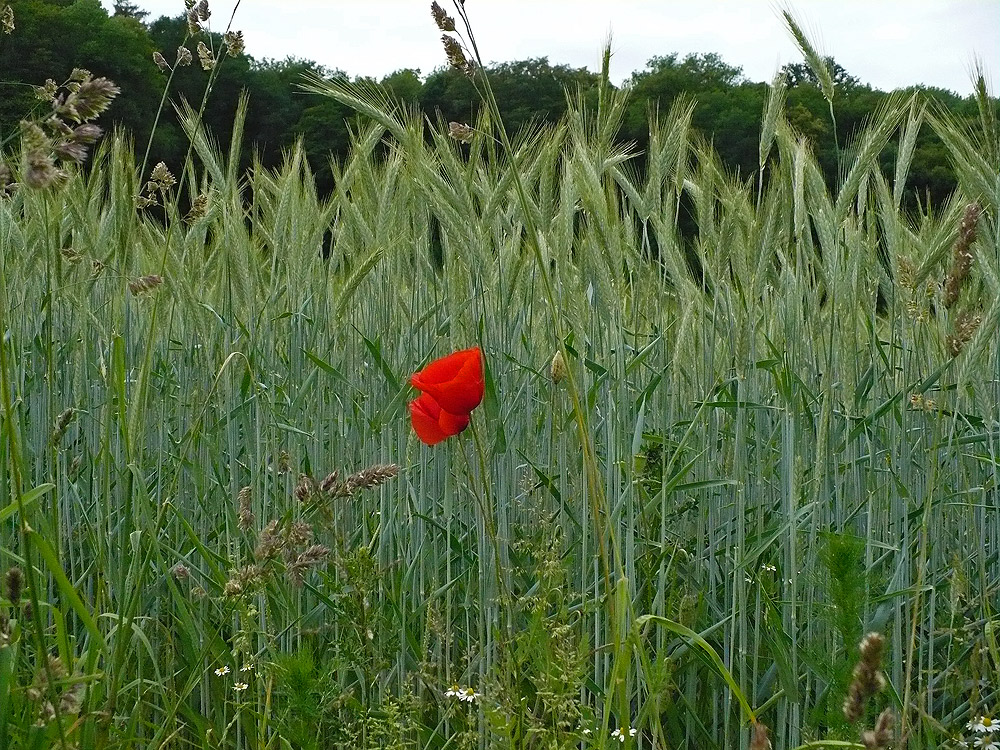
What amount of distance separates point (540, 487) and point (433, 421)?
1.75 ft

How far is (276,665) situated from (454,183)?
0.70 m

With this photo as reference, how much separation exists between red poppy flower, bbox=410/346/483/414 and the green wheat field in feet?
0.30

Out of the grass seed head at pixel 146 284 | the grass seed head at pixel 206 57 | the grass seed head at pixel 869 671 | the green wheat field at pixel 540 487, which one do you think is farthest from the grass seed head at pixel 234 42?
the grass seed head at pixel 869 671

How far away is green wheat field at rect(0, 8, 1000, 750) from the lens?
1.22 meters

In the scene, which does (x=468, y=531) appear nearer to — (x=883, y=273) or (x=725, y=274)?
(x=725, y=274)

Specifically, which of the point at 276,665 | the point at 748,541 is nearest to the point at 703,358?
the point at 748,541

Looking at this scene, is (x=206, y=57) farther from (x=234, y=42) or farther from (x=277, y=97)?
(x=277, y=97)

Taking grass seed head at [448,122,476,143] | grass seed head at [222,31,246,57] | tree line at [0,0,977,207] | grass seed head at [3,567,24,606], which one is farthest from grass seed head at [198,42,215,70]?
tree line at [0,0,977,207]

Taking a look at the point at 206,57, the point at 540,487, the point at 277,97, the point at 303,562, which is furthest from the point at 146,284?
the point at 277,97

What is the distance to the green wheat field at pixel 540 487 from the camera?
1.22m

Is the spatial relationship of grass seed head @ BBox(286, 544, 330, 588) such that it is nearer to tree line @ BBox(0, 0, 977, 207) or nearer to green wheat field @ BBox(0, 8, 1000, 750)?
green wheat field @ BBox(0, 8, 1000, 750)

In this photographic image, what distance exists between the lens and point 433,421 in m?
1.26

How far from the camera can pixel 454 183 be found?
140 cm

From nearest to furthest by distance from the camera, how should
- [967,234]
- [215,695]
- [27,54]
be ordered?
[967,234], [215,695], [27,54]
